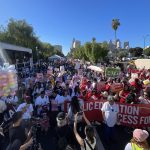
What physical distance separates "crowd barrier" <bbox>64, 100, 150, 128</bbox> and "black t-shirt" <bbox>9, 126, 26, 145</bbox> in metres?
4.86

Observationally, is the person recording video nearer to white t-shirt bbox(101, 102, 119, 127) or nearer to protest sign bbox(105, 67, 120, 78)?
white t-shirt bbox(101, 102, 119, 127)

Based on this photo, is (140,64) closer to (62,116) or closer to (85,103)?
(85,103)

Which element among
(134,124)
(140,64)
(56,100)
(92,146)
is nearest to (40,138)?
(56,100)

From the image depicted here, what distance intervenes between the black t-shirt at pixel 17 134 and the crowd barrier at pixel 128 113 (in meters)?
4.86

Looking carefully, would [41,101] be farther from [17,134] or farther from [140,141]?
[140,141]

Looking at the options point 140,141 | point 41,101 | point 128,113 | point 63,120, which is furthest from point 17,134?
point 41,101

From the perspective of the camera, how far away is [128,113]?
1011cm

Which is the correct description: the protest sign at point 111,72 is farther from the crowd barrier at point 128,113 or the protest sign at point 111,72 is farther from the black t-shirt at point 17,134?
the black t-shirt at point 17,134

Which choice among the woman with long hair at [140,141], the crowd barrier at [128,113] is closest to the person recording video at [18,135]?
the woman with long hair at [140,141]

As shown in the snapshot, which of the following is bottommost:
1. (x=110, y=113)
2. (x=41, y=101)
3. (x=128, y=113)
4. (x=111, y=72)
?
(x=128, y=113)

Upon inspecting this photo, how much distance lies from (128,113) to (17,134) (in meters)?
5.36

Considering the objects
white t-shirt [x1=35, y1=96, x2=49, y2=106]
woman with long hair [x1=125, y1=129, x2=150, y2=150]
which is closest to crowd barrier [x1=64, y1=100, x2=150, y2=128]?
white t-shirt [x1=35, y1=96, x2=49, y2=106]

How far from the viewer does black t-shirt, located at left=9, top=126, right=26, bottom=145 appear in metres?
5.62

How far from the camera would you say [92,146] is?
207 inches
